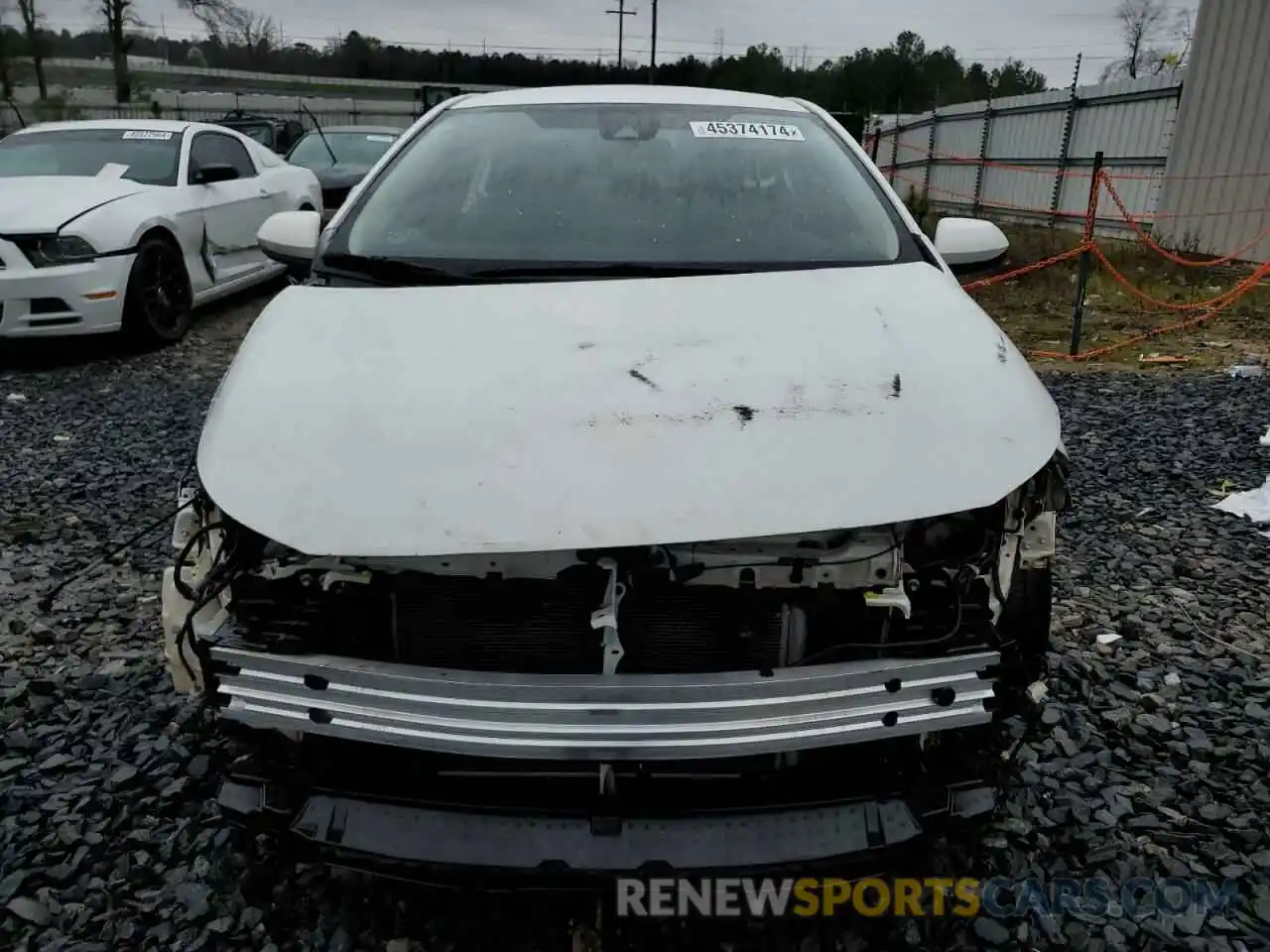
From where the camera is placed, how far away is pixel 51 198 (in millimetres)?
5895

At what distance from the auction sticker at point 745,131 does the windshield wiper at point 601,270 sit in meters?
0.77

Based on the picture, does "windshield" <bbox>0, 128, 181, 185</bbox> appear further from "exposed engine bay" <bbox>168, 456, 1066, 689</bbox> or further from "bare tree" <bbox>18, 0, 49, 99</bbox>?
"bare tree" <bbox>18, 0, 49, 99</bbox>

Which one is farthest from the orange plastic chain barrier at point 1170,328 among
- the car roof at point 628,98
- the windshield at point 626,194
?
the windshield at point 626,194

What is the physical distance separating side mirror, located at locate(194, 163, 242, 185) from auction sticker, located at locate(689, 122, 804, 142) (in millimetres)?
4993

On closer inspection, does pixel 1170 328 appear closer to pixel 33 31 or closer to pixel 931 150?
pixel 931 150

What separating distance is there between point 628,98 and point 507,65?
47451mm

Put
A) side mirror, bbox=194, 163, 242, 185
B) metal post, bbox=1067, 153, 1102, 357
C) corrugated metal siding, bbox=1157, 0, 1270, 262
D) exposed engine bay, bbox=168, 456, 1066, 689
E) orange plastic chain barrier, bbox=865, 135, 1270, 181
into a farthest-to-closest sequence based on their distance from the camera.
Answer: orange plastic chain barrier, bbox=865, 135, 1270, 181 < corrugated metal siding, bbox=1157, 0, 1270, 262 < side mirror, bbox=194, 163, 242, 185 < metal post, bbox=1067, 153, 1102, 357 < exposed engine bay, bbox=168, 456, 1066, 689

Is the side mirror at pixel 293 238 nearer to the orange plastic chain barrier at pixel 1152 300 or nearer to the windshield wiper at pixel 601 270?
the windshield wiper at pixel 601 270

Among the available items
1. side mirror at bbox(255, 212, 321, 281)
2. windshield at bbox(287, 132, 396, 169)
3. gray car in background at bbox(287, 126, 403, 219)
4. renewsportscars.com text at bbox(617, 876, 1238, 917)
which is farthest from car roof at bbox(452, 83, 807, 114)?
windshield at bbox(287, 132, 396, 169)

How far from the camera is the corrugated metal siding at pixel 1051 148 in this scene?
12.1 meters

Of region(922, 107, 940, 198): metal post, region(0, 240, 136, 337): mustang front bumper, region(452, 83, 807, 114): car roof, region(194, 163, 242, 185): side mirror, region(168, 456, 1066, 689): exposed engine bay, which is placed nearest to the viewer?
region(168, 456, 1066, 689): exposed engine bay

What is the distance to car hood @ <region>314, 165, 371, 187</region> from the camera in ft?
33.2

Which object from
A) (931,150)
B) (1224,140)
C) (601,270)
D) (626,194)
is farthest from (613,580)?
(931,150)

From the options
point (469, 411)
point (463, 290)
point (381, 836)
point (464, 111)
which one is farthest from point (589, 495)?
point (464, 111)
